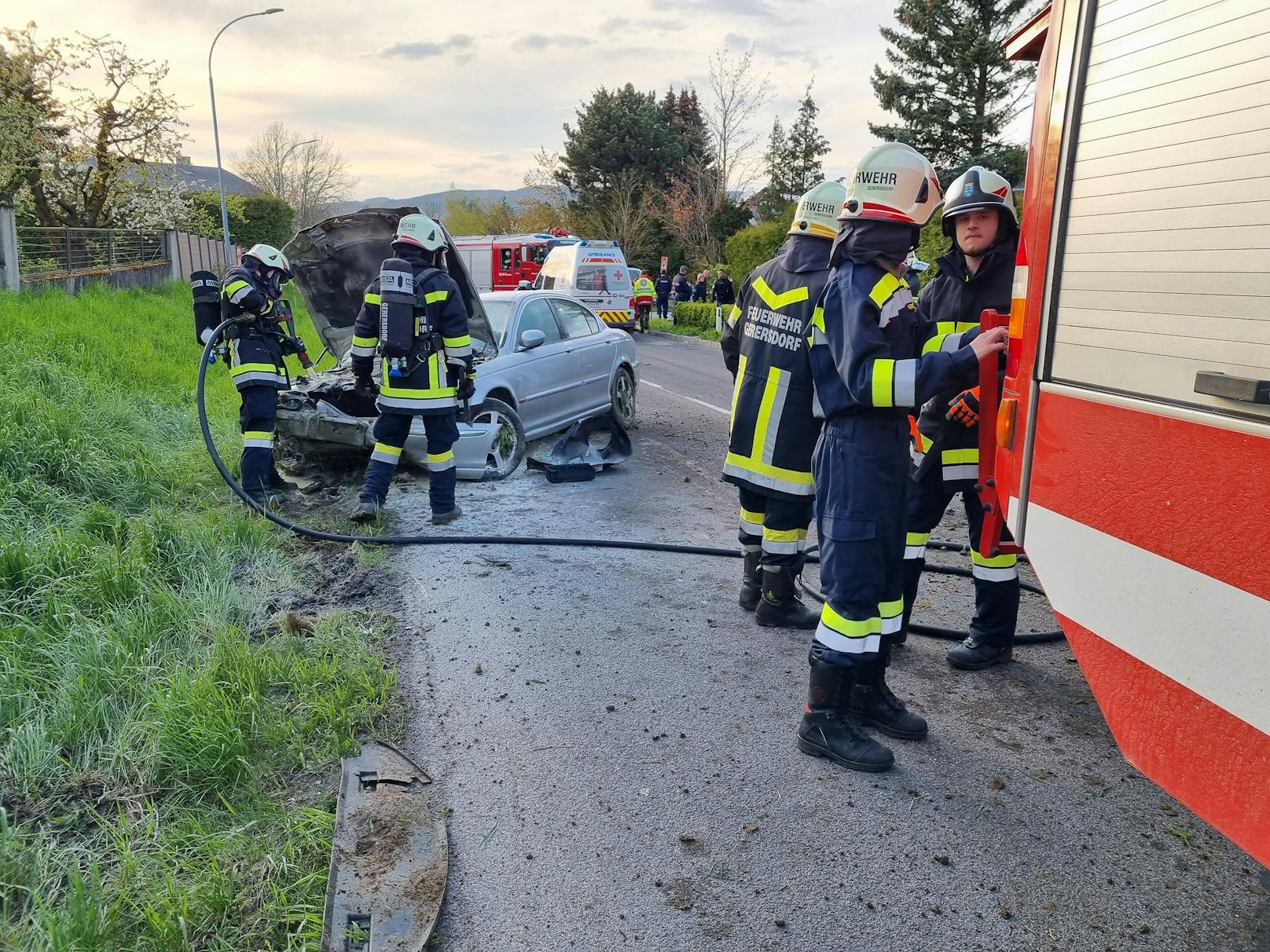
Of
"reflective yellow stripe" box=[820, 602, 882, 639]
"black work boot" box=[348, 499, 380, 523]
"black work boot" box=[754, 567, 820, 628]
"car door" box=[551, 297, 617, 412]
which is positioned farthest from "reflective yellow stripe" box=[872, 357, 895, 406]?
"car door" box=[551, 297, 617, 412]

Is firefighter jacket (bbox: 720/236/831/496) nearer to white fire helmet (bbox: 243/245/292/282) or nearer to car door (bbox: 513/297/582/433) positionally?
car door (bbox: 513/297/582/433)

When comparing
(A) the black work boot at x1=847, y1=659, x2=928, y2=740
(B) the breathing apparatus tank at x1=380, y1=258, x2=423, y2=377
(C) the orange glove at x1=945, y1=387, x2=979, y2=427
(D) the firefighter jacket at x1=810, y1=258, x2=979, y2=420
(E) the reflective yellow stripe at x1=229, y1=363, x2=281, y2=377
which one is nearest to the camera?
(D) the firefighter jacket at x1=810, y1=258, x2=979, y2=420

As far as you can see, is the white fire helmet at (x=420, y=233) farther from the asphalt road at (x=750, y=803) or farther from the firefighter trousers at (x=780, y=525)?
the firefighter trousers at (x=780, y=525)

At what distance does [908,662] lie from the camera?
13.1ft

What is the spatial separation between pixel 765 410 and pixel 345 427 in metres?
3.73

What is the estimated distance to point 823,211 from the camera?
12.6 ft

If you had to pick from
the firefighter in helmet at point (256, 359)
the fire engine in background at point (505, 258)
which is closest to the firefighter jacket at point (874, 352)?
the firefighter in helmet at point (256, 359)

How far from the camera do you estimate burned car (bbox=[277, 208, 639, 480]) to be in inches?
261

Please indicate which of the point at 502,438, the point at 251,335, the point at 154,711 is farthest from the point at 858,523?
the point at 251,335

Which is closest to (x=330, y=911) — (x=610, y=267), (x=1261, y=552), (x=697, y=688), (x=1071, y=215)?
(x=697, y=688)

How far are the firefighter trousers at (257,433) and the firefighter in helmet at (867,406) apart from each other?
4.63 meters

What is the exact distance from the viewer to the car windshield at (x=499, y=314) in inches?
295

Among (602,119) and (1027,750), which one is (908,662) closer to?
(1027,750)

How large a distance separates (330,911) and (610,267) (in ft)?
64.1
